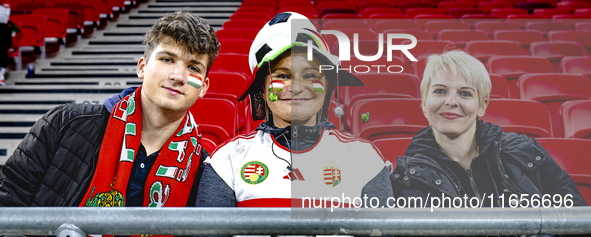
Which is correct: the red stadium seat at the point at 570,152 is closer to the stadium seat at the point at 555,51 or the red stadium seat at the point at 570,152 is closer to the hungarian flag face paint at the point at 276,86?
the hungarian flag face paint at the point at 276,86

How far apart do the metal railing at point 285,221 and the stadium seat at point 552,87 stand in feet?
4.47

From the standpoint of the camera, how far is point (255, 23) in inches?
114

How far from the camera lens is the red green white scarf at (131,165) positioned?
0.81m

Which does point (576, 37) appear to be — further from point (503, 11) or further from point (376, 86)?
point (503, 11)

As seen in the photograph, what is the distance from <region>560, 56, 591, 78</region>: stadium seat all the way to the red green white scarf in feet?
5.27

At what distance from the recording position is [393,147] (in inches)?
24.3

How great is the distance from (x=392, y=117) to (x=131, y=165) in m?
0.59

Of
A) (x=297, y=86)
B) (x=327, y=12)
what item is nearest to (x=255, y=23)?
(x=327, y=12)

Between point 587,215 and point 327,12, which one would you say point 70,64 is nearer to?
point 327,12

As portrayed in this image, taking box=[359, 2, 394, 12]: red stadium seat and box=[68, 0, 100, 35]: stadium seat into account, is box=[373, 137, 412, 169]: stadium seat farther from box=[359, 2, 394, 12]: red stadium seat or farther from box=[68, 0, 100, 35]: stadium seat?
box=[68, 0, 100, 35]: stadium seat

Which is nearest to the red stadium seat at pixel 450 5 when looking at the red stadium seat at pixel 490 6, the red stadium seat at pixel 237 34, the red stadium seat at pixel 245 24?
the red stadium seat at pixel 490 6

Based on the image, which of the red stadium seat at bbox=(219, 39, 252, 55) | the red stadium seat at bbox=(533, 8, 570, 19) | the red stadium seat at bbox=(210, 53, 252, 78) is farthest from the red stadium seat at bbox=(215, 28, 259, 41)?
the red stadium seat at bbox=(533, 8, 570, 19)

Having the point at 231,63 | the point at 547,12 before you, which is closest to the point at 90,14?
the point at 231,63

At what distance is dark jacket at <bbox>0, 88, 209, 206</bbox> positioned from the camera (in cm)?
80
